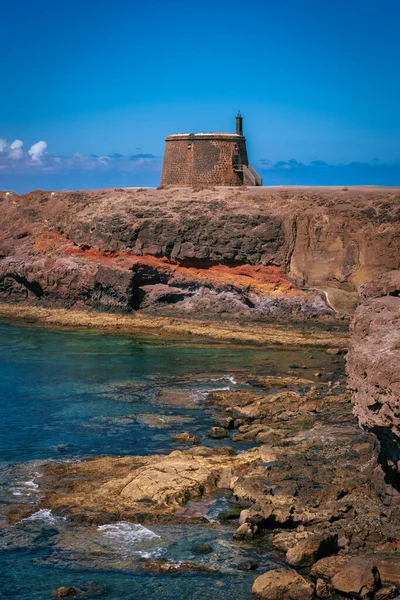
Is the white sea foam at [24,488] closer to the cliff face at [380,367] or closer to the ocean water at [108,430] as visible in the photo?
the ocean water at [108,430]

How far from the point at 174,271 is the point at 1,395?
20630 millimetres

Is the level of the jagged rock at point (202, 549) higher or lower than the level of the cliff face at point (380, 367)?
lower

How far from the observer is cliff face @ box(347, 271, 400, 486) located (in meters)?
15.3

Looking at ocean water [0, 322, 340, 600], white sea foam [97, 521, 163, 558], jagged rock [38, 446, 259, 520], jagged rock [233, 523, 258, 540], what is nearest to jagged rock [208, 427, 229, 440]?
ocean water [0, 322, 340, 600]

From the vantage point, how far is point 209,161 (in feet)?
198

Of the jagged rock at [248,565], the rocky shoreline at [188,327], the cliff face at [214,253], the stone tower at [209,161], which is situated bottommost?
the jagged rock at [248,565]

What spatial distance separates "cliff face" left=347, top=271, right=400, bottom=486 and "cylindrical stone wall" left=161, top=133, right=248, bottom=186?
142 ft

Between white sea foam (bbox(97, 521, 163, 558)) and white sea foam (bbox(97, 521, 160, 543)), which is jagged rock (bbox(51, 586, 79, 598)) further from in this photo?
white sea foam (bbox(97, 521, 160, 543))

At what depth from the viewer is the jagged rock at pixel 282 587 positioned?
1471 centimetres

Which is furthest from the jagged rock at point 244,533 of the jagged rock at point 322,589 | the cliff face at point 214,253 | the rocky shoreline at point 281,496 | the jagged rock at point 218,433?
the cliff face at point 214,253

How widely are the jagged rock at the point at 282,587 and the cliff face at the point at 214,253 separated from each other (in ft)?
102

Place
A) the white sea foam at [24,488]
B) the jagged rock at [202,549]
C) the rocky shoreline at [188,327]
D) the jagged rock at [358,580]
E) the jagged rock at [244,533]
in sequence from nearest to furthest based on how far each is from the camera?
the jagged rock at [358,580] → the jagged rock at [202,549] → the jagged rock at [244,533] → the white sea foam at [24,488] → the rocky shoreline at [188,327]

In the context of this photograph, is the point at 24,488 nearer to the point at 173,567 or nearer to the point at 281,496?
the point at 173,567

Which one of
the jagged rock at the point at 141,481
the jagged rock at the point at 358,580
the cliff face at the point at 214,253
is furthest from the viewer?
the cliff face at the point at 214,253
